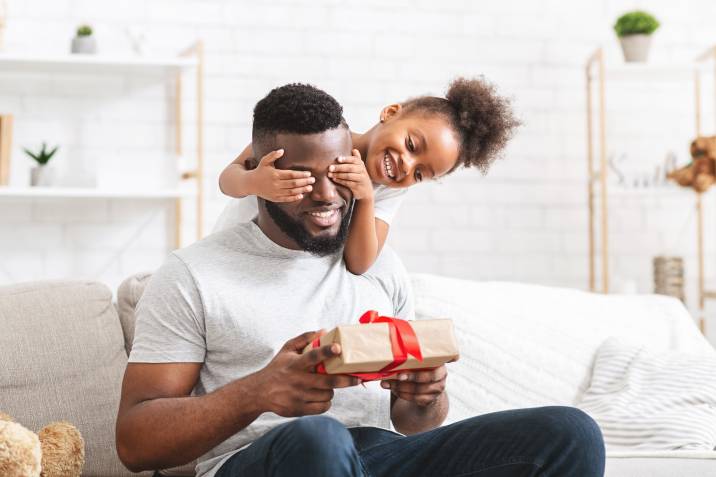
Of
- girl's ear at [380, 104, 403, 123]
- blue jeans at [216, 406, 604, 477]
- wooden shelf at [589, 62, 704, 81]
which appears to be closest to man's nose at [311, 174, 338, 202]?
blue jeans at [216, 406, 604, 477]

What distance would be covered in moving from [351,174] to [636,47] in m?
2.27

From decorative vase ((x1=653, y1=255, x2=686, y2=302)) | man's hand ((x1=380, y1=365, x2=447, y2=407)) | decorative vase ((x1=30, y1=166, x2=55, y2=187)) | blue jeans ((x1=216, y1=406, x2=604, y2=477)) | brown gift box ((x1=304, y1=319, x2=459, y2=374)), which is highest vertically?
decorative vase ((x1=30, y1=166, x2=55, y2=187))

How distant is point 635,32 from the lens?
342 centimetres

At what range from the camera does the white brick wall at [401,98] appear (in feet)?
10.9

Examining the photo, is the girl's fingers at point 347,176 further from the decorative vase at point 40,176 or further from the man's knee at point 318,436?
the decorative vase at point 40,176

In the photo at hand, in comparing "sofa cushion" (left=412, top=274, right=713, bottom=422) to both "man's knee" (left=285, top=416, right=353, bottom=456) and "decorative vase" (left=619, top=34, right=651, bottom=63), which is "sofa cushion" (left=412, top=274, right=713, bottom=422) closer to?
"man's knee" (left=285, top=416, right=353, bottom=456)

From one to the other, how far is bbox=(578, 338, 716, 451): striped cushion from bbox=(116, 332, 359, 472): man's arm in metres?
1.00

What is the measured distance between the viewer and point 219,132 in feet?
11.2

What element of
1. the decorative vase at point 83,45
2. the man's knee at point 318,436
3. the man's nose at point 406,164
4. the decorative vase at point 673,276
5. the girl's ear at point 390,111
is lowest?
the man's knee at point 318,436

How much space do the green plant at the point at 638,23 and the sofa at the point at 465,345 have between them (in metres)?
1.24

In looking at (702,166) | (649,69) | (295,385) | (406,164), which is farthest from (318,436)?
(649,69)

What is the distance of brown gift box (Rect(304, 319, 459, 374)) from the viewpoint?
1.23m

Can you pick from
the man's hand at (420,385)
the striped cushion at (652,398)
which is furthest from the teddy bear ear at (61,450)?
the striped cushion at (652,398)

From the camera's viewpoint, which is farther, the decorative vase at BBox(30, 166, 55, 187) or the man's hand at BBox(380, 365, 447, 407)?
the decorative vase at BBox(30, 166, 55, 187)
